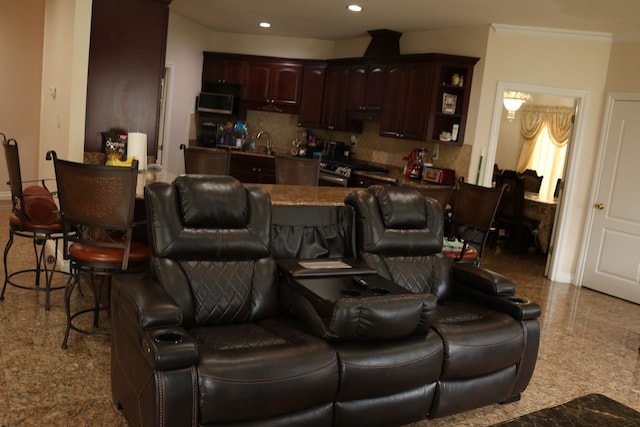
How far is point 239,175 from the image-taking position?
855cm

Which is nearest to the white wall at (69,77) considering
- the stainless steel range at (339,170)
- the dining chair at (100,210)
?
the dining chair at (100,210)

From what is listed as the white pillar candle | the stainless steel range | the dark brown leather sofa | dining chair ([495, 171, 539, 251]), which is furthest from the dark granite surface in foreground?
dining chair ([495, 171, 539, 251])

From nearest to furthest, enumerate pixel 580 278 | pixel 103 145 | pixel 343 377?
pixel 343 377, pixel 103 145, pixel 580 278

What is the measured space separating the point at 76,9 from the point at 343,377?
3766 millimetres

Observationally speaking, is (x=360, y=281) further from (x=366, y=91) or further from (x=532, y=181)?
(x=532, y=181)

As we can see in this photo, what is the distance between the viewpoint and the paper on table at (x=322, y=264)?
311 centimetres

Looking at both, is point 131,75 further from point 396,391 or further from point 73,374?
point 396,391

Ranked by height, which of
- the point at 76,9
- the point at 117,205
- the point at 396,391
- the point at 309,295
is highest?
the point at 76,9

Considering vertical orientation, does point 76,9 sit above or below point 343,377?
above

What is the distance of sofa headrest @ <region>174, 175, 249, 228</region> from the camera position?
2861mm

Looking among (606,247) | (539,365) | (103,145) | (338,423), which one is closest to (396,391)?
(338,423)

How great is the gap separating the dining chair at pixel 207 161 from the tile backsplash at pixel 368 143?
312 centimetres

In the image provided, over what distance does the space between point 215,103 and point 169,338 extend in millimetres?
6896

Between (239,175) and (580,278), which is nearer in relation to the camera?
(580,278)
